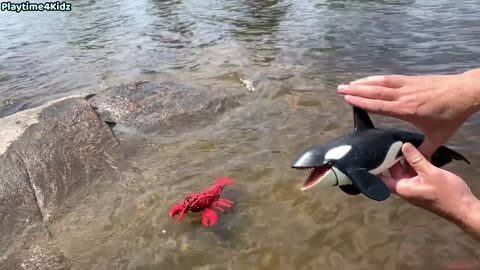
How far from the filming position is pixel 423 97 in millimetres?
2357

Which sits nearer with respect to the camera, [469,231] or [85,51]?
[469,231]

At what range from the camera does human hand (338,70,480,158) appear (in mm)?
2336

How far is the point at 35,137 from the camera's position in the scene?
16.1 ft

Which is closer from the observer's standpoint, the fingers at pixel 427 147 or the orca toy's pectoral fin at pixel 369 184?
the orca toy's pectoral fin at pixel 369 184

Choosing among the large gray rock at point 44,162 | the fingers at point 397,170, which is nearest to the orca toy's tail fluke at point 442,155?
the fingers at point 397,170

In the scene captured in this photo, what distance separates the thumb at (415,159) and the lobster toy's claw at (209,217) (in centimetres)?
198

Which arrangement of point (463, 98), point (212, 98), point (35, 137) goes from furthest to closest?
point (212, 98), point (35, 137), point (463, 98)

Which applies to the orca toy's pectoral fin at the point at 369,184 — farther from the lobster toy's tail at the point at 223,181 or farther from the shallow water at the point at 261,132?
the lobster toy's tail at the point at 223,181

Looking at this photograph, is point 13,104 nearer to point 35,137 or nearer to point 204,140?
point 35,137

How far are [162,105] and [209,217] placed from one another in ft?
9.10

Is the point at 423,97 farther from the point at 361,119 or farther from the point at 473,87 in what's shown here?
the point at 361,119

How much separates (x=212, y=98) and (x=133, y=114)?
1.12 metres

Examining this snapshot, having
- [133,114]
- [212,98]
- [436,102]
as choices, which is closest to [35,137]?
[133,114]

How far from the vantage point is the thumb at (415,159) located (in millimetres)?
2322
